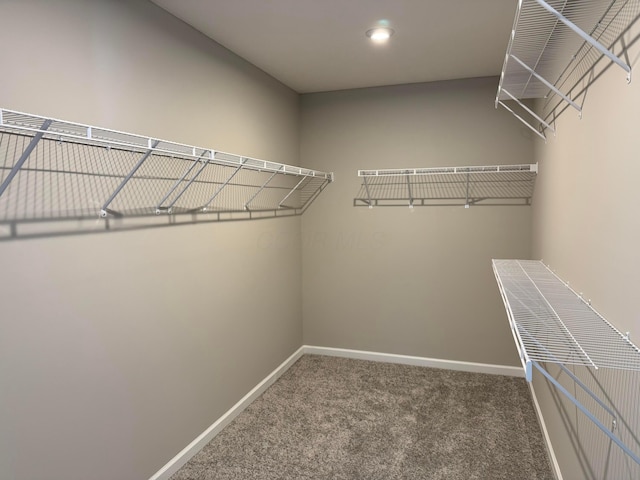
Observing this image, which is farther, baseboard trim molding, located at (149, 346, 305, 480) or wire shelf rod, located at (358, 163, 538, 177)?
wire shelf rod, located at (358, 163, 538, 177)

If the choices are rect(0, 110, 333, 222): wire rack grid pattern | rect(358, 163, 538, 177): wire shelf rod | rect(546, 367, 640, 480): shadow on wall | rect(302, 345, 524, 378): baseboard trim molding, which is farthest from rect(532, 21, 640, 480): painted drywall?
rect(0, 110, 333, 222): wire rack grid pattern

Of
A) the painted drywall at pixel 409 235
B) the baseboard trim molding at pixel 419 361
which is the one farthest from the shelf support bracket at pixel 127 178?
the baseboard trim molding at pixel 419 361

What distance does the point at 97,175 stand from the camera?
67.8 inches

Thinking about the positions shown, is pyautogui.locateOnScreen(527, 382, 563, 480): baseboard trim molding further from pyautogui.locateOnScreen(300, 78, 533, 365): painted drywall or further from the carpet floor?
pyautogui.locateOnScreen(300, 78, 533, 365): painted drywall

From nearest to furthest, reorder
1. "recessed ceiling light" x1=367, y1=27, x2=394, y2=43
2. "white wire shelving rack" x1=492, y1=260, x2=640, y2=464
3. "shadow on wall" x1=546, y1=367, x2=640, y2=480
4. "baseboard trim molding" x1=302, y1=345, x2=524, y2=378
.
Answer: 1. "white wire shelving rack" x1=492, y1=260, x2=640, y2=464
2. "shadow on wall" x1=546, y1=367, x2=640, y2=480
3. "recessed ceiling light" x1=367, y1=27, x2=394, y2=43
4. "baseboard trim molding" x1=302, y1=345, x2=524, y2=378

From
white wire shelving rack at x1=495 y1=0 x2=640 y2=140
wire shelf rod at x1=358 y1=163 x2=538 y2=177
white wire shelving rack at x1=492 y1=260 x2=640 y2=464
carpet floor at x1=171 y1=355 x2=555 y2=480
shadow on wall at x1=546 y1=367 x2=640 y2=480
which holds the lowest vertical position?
carpet floor at x1=171 y1=355 x2=555 y2=480

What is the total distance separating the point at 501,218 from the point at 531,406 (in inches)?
51.8

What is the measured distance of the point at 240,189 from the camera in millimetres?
2781

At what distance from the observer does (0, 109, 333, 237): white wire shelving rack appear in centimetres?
135

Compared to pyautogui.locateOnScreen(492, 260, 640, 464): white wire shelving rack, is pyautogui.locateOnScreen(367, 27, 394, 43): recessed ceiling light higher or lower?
higher

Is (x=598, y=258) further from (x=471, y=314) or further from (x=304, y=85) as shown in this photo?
(x=304, y=85)

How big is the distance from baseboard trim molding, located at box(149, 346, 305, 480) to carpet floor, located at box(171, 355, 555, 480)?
36mm

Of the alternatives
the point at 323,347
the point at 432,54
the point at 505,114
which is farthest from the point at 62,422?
the point at 505,114

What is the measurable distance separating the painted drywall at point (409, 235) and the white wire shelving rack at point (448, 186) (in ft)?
0.24
